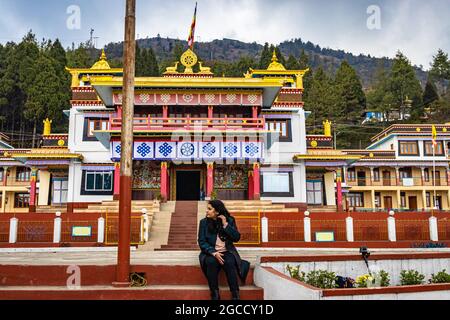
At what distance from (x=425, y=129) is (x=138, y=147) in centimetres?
3442

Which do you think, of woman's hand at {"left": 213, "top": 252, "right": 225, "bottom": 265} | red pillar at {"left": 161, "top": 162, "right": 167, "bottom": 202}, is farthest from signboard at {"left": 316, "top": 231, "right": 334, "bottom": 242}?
woman's hand at {"left": 213, "top": 252, "right": 225, "bottom": 265}

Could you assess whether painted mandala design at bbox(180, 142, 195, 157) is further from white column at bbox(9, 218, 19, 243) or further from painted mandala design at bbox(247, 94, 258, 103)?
white column at bbox(9, 218, 19, 243)

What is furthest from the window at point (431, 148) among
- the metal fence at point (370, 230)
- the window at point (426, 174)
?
the metal fence at point (370, 230)

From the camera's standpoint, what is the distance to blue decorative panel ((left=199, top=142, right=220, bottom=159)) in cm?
2662

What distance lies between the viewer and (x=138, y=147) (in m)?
26.5

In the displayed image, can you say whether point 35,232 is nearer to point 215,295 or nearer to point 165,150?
point 165,150

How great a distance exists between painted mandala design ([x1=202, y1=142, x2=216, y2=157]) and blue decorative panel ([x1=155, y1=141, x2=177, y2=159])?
1.80 metres

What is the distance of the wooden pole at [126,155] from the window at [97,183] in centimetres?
2411

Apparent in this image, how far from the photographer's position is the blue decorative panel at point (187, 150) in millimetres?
26516

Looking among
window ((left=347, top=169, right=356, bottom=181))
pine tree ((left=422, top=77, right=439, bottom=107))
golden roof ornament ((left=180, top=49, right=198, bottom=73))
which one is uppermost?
pine tree ((left=422, top=77, right=439, bottom=107))

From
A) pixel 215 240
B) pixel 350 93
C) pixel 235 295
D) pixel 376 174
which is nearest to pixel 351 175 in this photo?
pixel 376 174

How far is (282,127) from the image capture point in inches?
1277

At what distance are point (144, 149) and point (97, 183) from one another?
7.03m

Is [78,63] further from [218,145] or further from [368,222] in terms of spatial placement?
[368,222]
